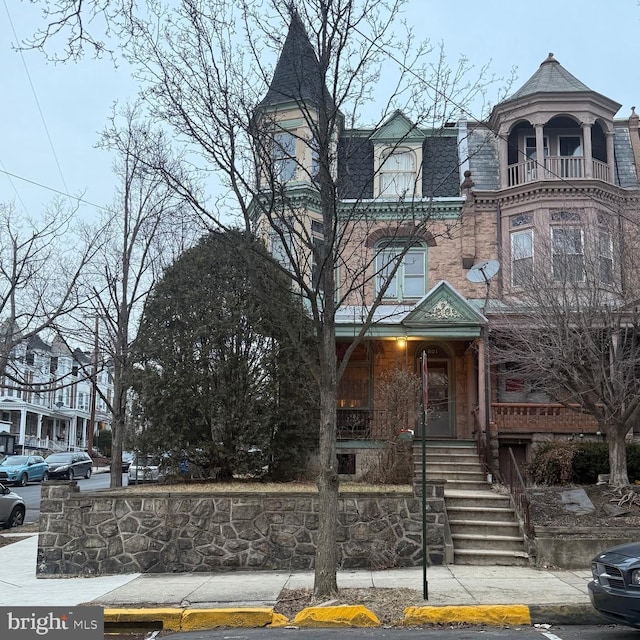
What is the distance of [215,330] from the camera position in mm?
13812

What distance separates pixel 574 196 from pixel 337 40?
12.5 metres

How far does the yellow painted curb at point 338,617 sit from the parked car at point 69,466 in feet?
94.2

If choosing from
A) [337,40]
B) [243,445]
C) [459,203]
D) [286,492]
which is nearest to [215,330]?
[243,445]

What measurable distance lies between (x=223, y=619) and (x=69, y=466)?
29116 mm

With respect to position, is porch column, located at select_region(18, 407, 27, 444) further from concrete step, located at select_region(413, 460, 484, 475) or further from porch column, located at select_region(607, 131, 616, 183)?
porch column, located at select_region(607, 131, 616, 183)

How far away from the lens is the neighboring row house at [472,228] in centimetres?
1808

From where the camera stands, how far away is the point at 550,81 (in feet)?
70.8

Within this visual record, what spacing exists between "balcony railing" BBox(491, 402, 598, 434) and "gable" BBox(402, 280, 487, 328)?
226 centimetres

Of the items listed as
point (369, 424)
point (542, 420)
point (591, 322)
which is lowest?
point (369, 424)

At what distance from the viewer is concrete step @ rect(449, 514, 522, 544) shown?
12516 mm

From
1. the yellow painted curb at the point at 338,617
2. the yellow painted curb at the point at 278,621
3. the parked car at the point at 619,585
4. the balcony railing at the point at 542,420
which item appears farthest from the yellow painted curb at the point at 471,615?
the balcony railing at the point at 542,420

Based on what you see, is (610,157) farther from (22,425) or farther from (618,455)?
(22,425)

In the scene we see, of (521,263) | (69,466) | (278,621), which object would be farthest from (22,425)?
(278,621)

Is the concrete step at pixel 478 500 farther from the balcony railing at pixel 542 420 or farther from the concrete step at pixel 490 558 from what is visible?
the balcony railing at pixel 542 420
